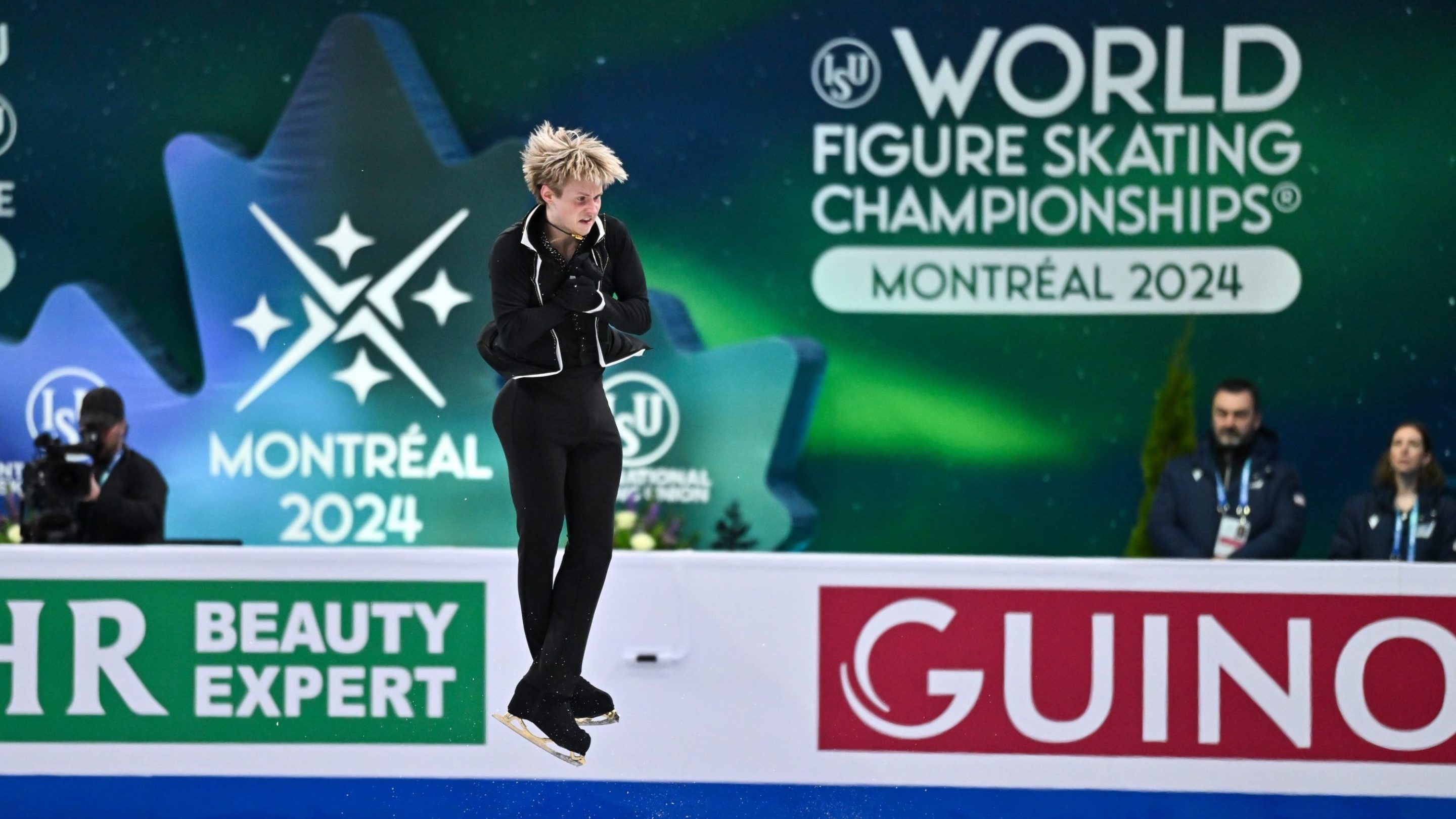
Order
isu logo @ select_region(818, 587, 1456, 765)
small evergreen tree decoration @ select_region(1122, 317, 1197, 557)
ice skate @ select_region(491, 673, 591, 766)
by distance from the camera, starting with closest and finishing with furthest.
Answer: ice skate @ select_region(491, 673, 591, 766), isu logo @ select_region(818, 587, 1456, 765), small evergreen tree decoration @ select_region(1122, 317, 1197, 557)

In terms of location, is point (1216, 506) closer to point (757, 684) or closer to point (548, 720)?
point (757, 684)

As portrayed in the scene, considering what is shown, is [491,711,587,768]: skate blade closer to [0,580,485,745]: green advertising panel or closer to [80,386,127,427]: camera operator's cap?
[0,580,485,745]: green advertising panel

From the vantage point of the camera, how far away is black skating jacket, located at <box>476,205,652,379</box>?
3408 mm

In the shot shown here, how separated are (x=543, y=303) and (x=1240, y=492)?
4221 millimetres

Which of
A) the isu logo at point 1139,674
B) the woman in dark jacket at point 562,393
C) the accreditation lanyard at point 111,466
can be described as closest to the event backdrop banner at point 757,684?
the isu logo at point 1139,674

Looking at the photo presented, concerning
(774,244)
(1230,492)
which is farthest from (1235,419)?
(774,244)

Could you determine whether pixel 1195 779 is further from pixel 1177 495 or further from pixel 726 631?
pixel 1177 495

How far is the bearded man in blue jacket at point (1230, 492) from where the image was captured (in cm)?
660

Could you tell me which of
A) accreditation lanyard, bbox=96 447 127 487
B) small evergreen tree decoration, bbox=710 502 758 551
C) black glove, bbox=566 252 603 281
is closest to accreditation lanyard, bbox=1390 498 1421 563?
small evergreen tree decoration, bbox=710 502 758 551

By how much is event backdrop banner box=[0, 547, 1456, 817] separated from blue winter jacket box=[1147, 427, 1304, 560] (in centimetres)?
181

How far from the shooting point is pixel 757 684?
4816 mm

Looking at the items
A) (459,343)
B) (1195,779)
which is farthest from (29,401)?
(1195,779)

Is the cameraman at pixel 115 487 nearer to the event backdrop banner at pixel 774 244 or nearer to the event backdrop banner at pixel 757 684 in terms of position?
the event backdrop banner at pixel 757 684

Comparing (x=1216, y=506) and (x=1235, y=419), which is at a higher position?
(x=1235, y=419)
